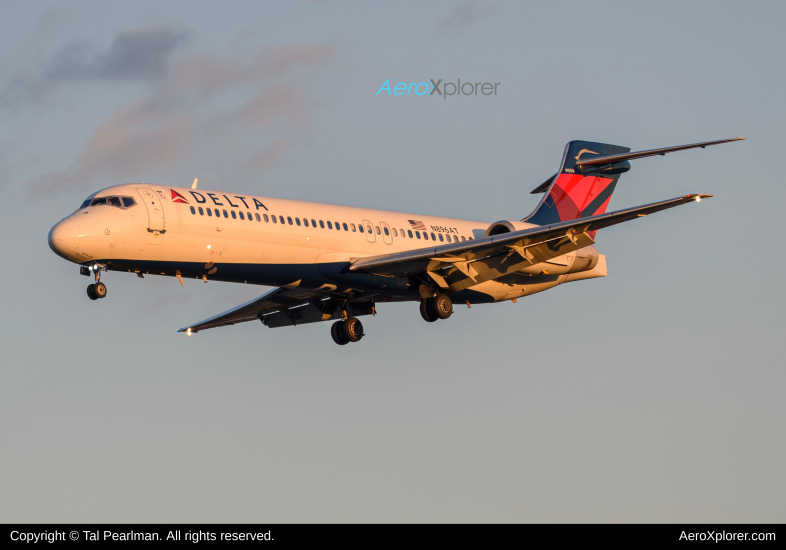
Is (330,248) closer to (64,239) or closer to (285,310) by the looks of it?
(285,310)

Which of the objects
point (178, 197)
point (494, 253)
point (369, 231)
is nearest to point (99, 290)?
point (178, 197)

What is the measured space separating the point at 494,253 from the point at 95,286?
10.5 metres

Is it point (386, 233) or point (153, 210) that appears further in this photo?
point (386, 233)

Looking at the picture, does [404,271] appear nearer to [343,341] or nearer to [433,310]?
[433,310]

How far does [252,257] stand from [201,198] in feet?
6.24

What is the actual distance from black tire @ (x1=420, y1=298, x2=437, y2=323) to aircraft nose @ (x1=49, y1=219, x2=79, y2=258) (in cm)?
979

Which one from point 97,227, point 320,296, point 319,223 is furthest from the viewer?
point 320,296

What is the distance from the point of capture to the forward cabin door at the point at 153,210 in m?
26.1

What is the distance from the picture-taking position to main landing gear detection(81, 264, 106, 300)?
83.0 ft

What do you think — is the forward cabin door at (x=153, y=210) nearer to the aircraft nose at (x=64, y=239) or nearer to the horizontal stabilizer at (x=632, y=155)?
the aircraft nose at (x=64, y=239)

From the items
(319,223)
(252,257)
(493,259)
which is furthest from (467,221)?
(252,257)

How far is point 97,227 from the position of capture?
25.6 m

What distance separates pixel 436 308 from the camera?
99.3 ft

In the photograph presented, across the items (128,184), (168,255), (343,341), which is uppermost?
(128,184)
